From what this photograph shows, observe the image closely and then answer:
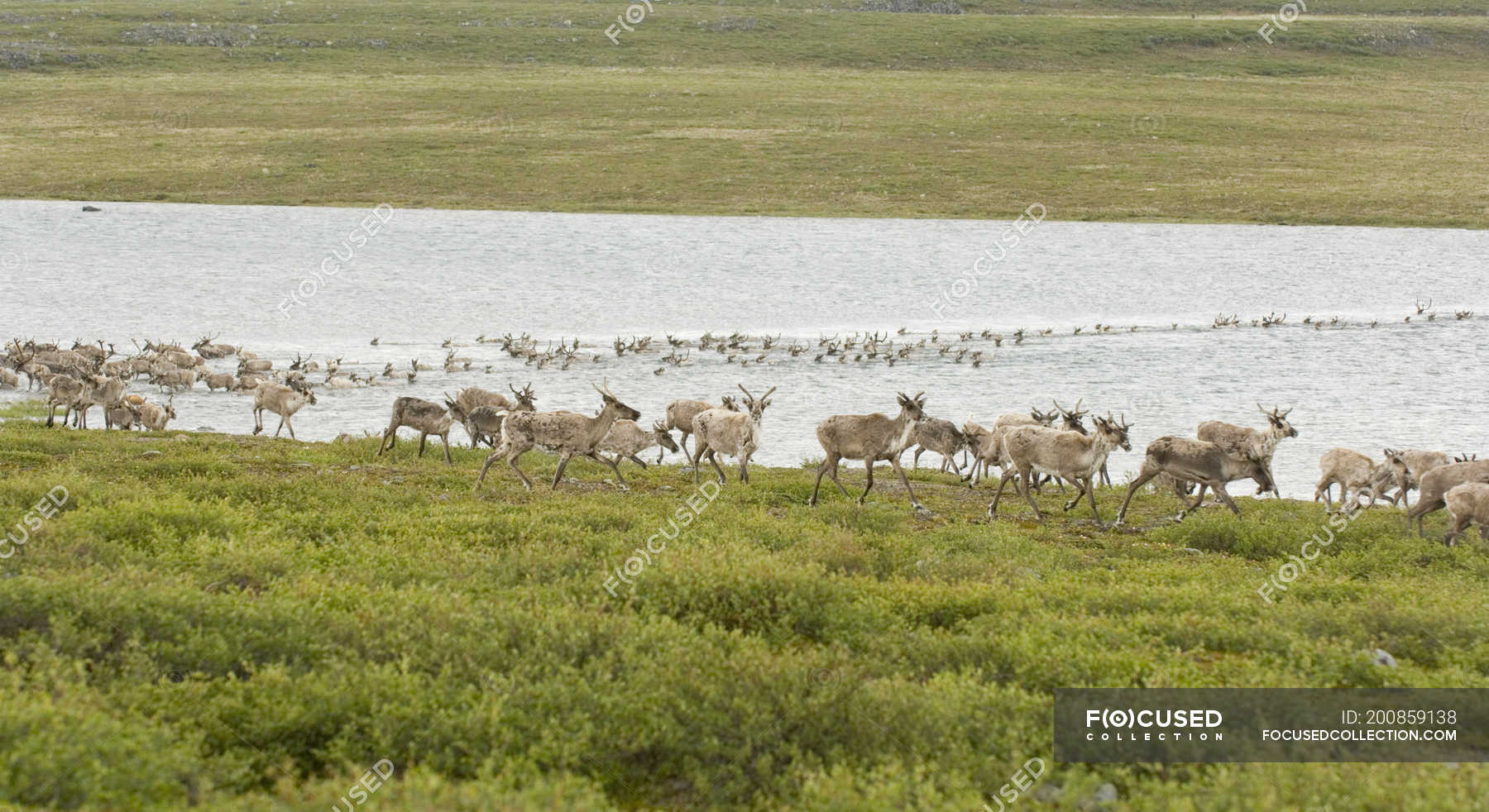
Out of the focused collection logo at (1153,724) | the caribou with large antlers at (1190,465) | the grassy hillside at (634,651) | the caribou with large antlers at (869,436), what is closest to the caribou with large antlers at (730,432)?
the caribou with large antlers at (869,436)

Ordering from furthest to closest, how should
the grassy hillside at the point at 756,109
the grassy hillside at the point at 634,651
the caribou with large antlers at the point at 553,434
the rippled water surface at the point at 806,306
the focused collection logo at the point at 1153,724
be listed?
the grassy hillside at the point at 756,109
the rippled water surface at the point at 806,306
the caribou with large antlers at the point at 553,434
the focused collection logo at the point at 1153,724
the grassy hillside at the point at 634,651

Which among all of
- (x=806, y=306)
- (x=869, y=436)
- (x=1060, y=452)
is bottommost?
(x=806, y=306)

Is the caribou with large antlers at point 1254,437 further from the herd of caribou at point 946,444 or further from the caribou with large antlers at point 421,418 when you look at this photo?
the caribou with large antlers at point 421,418

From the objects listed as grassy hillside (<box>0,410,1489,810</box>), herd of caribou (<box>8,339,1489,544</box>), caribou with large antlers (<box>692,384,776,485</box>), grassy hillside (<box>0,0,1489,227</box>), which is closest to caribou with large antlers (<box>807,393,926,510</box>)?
herd of caribou (<box>8,339,1489,544</box>)

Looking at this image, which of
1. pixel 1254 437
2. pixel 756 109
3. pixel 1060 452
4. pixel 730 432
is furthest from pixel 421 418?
pixel 756 109

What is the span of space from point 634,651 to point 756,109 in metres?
91.1

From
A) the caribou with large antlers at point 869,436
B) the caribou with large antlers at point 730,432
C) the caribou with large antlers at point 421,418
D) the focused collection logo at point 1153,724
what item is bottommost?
the caribou with large antlers at point 421,418

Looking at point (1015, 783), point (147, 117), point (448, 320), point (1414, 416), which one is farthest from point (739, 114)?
point (1015, 783)

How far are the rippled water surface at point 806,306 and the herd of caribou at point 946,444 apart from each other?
183 cm

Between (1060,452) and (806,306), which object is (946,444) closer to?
(1060,452)

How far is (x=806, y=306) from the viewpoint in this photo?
149ft

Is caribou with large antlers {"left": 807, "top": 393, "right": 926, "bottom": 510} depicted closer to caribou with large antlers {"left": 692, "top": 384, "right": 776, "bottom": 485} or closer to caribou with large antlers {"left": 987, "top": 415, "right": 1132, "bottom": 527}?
caribou with large antlers {"left": 692, "top": 384, "right": 776, "bottom": 485}

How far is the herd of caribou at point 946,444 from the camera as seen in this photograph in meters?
17.7

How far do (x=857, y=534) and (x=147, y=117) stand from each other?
9453cm
